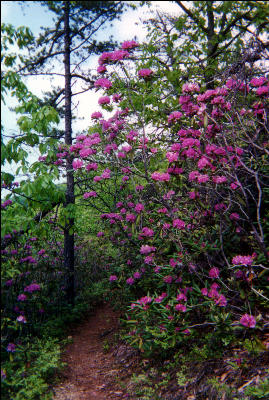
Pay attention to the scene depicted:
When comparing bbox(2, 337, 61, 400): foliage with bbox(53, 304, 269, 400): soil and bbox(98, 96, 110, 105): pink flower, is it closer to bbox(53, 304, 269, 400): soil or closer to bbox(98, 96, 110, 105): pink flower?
bbox(53, 304, 269, 400): soil

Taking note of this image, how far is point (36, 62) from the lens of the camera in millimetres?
6625

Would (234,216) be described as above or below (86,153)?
below

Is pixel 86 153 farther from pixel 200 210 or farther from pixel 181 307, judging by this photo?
pixel 181 307

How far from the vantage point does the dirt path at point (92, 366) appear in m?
3.67

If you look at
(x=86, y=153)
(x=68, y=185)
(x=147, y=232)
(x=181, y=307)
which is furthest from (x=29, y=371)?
(x=68, y=185)

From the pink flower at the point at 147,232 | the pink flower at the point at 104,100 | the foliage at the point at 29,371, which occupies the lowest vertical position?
the foliage at the point at 29,371

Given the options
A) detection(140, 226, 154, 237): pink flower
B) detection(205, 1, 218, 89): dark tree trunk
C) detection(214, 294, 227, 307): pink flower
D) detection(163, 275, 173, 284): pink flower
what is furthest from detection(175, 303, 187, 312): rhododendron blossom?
detection(205, 1, 218, 89): dark tree trunk

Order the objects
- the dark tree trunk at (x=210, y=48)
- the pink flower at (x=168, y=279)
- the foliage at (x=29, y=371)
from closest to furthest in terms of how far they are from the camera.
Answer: the foliage at (x=29, y=371) → the pink flower at (x=168, y=279) → the dark tree trunk at (x=210, y=48)

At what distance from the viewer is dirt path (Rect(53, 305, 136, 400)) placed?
3666mm

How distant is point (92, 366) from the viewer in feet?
14.4

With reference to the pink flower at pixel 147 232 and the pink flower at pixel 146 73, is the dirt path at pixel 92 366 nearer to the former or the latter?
A: the pink flower at pixel 147 232

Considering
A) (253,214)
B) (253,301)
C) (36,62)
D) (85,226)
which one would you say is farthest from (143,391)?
(36,62)

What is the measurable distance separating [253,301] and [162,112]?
341 centimetres

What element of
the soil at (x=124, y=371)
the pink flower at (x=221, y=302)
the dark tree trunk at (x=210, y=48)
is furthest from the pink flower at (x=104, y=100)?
the soil at (x=124, y=371)
